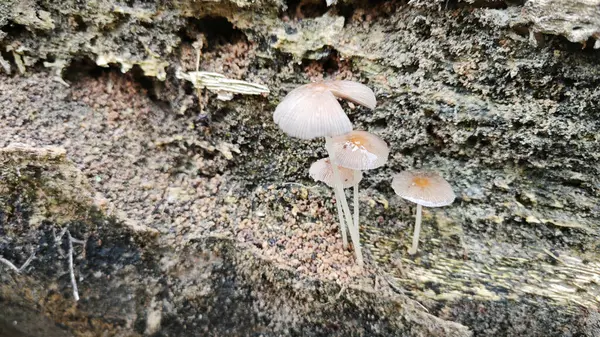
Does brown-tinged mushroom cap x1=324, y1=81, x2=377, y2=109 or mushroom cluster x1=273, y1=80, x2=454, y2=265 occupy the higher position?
brown-tinged mushroom cap x1=324, y1=81, x2=377, y2=109

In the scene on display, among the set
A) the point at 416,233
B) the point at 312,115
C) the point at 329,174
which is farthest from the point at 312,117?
the point at 416,233

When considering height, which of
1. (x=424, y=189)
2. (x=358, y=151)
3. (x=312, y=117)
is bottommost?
(x=424, y=189)

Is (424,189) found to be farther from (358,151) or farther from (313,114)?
(313,114)

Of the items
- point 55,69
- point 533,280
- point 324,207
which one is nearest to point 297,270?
point 324,207

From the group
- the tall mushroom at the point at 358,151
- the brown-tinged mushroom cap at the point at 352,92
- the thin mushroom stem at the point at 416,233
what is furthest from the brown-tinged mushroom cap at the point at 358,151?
the thin mushroom stem at the point at 416,233

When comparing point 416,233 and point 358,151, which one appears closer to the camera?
point 358,151

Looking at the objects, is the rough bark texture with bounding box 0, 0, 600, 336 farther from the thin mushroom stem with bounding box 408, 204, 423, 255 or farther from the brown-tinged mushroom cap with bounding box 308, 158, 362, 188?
the brown-tinged mushroom cap with bounding box 308, 158, 362, 188

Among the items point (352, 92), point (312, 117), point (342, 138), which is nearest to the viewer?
point (312, 117)

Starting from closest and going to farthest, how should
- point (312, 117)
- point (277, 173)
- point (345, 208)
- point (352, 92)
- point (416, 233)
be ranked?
point (312, 117), point (352, 92), point (345, 208), point (416, 233), point (277, 173)

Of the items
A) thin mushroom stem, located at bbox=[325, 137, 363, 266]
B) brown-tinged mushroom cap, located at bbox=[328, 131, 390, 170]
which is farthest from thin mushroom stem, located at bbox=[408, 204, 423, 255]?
brown-tinged mushroom cap, located at bbox=[328, 131, 390, 170]
